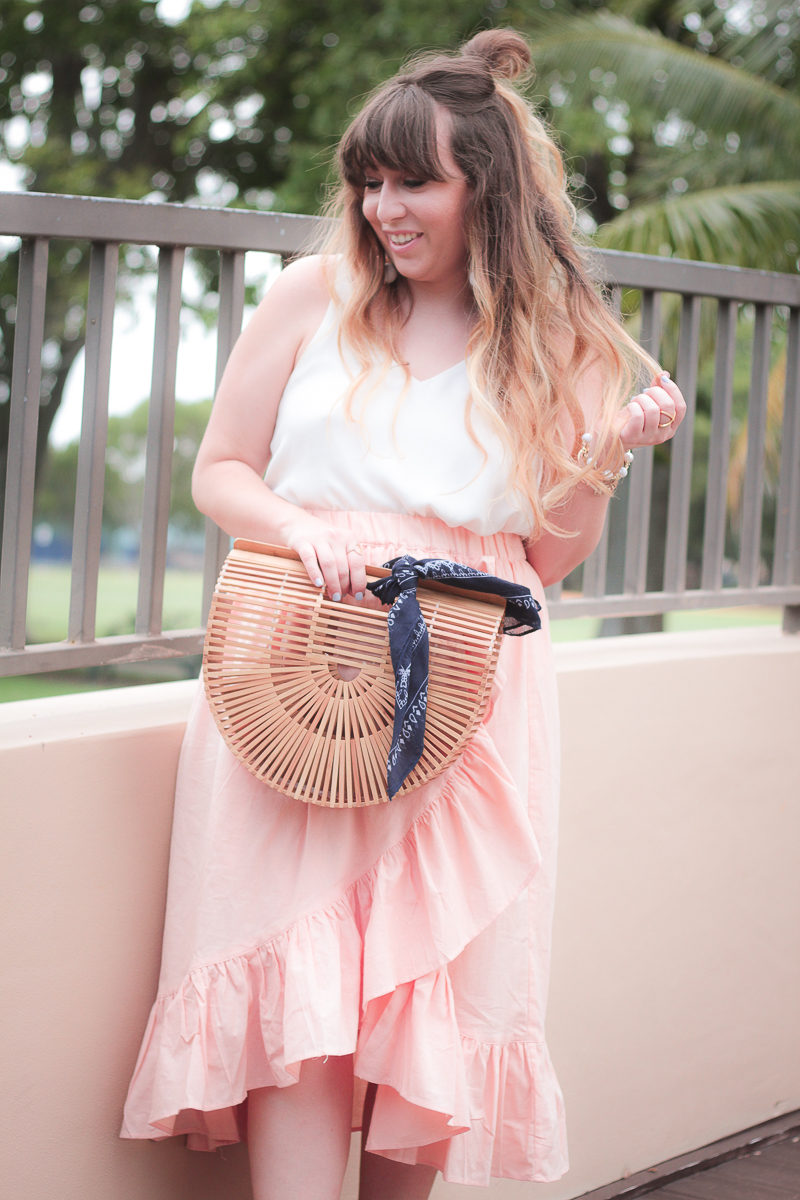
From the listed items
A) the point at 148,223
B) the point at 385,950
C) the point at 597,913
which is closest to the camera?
the point at 385,950

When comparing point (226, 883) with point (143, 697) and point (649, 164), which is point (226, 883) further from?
point (649, 164)

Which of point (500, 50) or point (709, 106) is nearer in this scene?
point (500, 50)

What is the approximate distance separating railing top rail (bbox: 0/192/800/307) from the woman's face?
0.97 ft

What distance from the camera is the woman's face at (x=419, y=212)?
69.3 inches

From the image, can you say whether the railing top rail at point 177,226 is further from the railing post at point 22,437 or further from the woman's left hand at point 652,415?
the woman's left hand at point 652,415

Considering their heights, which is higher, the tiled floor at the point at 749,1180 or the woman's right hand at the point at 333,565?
the woman's right hand at the point at 333,565

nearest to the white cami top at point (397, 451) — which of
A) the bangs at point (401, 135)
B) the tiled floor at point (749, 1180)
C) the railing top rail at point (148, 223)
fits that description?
the bangs at point (401, 135)

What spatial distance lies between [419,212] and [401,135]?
11cm

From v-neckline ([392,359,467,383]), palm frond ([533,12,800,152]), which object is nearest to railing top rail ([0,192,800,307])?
v-neckline ([392,359,467,383])

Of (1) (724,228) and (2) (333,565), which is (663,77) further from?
(2) (333,565)

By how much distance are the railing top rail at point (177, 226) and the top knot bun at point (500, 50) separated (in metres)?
0.36

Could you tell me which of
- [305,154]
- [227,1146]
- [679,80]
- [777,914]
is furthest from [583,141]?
[227,1146]

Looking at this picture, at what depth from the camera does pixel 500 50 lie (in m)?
1.96

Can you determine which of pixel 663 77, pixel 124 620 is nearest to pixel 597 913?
pixel 663 77
